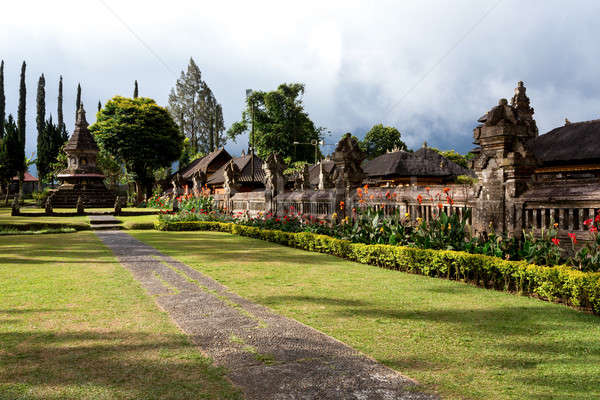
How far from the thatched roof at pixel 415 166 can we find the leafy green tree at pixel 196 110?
37.4m

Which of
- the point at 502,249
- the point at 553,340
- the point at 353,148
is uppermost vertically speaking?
the point at 353,148

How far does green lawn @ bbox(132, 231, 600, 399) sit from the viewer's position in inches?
135

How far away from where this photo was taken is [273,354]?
3.85 meters

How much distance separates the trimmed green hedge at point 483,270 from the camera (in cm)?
557

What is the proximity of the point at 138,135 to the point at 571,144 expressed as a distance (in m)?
45.9

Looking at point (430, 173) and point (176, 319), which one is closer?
point (176, 319)

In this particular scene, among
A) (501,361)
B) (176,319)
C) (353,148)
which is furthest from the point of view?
(353,148)

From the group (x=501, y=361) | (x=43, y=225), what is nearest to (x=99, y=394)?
(x=501, y=361)

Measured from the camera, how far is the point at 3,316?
16.9ft

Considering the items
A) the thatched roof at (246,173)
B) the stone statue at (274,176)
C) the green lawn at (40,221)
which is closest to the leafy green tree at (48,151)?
the thatched roof at (246,173)

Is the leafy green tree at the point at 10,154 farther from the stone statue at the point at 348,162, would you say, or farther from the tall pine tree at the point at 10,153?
the stone statue at the point at 348,162

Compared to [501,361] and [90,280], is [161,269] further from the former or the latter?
[501,361]

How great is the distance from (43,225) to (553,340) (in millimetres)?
22717

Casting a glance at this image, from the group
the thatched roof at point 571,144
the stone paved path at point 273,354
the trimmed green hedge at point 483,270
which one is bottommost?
the stone paved path at point 273,354
